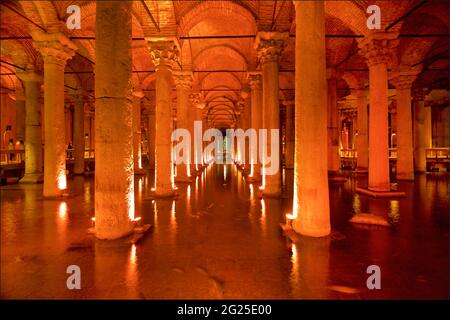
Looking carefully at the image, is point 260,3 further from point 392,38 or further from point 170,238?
point 170,238

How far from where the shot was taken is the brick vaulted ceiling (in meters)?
10.1

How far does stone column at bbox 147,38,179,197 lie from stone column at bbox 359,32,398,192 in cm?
783

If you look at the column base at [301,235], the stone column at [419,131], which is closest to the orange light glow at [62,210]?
the column base at [301,235]

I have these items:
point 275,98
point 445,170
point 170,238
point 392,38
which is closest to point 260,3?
point 275,98

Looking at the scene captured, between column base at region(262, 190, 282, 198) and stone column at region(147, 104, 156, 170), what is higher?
stone column at region(147, 104, 156, 170)

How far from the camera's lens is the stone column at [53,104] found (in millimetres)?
10391

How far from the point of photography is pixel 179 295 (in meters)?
3.51

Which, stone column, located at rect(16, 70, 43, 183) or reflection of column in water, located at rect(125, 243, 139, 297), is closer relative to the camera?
reflection of column in water, located at rect(125, 243, 139, 297)

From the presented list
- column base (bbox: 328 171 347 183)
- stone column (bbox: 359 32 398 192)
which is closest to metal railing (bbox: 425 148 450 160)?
column base (bbox: 328 171 347 183)

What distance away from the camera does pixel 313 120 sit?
18.9 ft

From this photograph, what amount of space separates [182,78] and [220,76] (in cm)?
1057

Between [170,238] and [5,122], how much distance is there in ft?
90.6

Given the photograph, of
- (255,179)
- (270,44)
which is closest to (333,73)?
(270,44)

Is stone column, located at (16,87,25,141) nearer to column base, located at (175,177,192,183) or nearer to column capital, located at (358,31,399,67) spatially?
column base, located at (175,177,192,183)
